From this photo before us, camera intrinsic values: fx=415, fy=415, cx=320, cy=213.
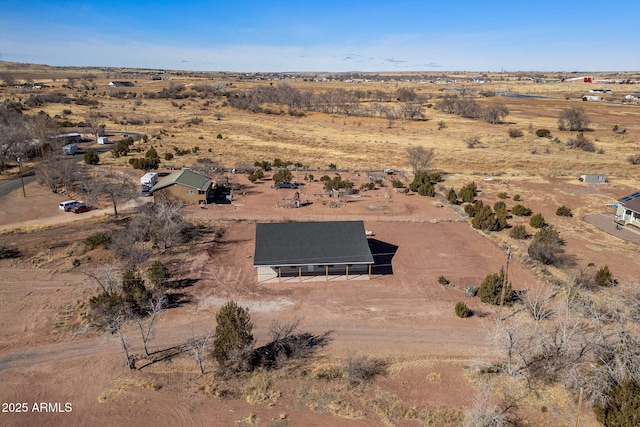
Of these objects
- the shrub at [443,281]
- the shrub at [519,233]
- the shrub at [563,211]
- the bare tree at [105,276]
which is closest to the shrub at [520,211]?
the shrub at [563,211]

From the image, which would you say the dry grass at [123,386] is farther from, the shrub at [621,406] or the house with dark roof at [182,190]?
the house with dark roof at [182,190]

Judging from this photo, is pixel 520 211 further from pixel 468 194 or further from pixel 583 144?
pixel 583 144

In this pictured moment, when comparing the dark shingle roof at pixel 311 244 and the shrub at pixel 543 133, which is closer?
the dark shingle roof at pixel 311 244

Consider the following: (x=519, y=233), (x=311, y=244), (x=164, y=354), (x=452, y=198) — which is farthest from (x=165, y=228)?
(x=452, y=198)

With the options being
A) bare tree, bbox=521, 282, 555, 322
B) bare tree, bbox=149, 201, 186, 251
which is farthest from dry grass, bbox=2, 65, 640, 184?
bare tree, bbox=521, 282, 555, 322

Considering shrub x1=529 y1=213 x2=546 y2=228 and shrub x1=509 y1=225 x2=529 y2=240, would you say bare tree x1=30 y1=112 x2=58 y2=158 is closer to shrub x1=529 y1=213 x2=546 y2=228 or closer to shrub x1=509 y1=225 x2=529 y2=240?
shrub x1=509 y1=225 x2=529 y2=240

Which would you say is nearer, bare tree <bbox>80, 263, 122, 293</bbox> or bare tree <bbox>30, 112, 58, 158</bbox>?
bare tree <bbox>80, 263, 122, 293</bbox>
